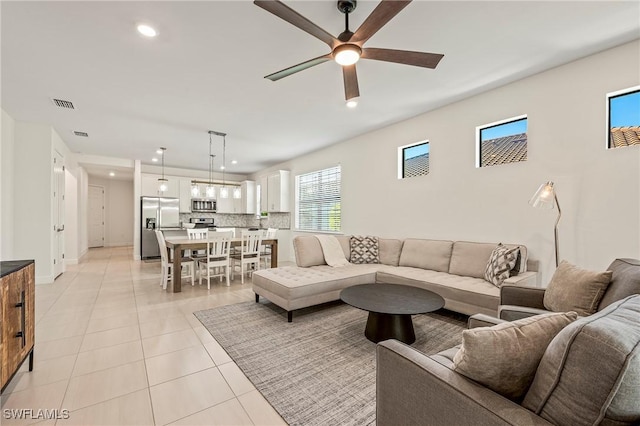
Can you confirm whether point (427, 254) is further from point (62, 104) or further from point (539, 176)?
point (62, 104)

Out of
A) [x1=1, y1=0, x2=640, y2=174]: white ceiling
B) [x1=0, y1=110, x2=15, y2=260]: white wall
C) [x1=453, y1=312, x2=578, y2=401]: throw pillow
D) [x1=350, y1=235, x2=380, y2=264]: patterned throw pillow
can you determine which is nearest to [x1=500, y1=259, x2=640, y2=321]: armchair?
[x1=453, y1=312, x2=578, y2=401]: throw pillow

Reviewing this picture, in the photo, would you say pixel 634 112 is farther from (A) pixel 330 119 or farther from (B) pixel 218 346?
(B) pixel 218 346

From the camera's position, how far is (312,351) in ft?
8.04

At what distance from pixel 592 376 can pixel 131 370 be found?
9.09 ft

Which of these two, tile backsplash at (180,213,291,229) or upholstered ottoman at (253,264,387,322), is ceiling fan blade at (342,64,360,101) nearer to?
upholstered ottoman at (253,264,387,322)

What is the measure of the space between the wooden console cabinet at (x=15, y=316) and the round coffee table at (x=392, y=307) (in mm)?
2352

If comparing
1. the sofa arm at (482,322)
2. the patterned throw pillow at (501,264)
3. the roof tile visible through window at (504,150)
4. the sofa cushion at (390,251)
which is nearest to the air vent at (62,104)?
the sofa cushion at (390,251)

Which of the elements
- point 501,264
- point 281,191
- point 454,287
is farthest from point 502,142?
point 281,191

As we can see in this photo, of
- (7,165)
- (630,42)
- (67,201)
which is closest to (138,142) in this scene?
(7,165)

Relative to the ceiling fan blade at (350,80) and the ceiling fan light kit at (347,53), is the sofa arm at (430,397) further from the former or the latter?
the ceiling fan blade at (350,80)

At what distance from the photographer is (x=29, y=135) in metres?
4.55

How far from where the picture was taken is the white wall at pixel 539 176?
262 cm

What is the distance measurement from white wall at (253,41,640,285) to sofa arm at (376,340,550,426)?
2848 mm

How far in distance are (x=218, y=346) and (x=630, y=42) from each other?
486 centimetres
